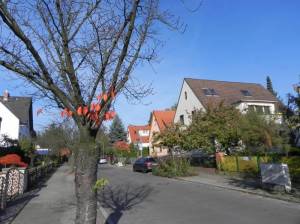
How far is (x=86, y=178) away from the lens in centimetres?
552

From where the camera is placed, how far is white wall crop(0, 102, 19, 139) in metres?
45.8

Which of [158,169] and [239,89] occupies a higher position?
[239,89]

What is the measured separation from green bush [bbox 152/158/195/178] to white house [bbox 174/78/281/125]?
13367mm

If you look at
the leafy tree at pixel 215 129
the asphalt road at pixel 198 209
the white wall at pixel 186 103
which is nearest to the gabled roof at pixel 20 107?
the white wall at pixel 186 103

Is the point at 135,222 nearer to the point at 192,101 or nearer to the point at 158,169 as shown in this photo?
the point at 158,169

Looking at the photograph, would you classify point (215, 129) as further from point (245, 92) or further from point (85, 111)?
point (85, 111)

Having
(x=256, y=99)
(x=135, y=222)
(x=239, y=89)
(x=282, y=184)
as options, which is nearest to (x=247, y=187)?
(x=282, y=184)

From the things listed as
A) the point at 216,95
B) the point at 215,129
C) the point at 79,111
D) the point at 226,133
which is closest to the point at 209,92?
the point at 216,95

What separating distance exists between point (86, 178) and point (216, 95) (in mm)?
38323

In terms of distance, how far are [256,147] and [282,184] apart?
8.69m

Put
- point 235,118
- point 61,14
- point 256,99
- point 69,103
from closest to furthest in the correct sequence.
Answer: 1. point 69,103
2. point 61,14
3. point 235,118
4. point 256,99

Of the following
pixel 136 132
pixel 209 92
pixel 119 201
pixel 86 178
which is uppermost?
pixel 136 132

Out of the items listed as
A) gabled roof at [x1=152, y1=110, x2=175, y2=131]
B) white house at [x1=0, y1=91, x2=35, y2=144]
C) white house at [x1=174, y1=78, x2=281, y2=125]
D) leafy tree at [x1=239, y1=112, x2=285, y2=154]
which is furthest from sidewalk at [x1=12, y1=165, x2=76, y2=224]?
gabled roof at [x1=152, y1=110, x2=175, y2=131]

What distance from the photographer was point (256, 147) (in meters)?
23.1
